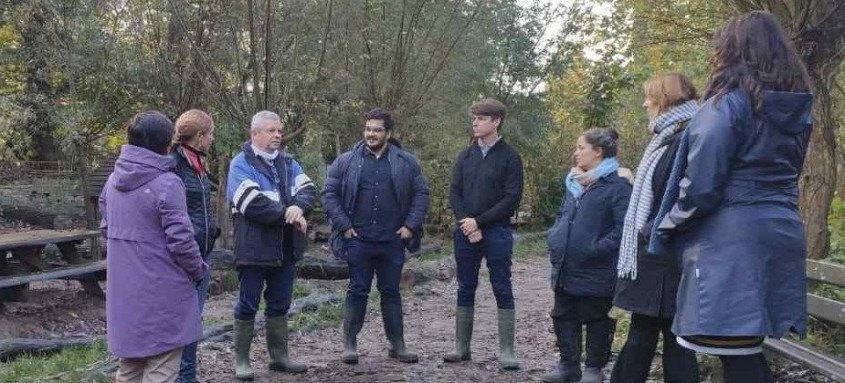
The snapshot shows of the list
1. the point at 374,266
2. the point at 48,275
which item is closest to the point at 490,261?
the point at 374,266

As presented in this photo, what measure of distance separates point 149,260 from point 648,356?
2.44 m

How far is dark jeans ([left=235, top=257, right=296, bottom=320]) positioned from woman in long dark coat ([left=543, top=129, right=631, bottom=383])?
1.78m

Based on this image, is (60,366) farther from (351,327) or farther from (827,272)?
(827,272)

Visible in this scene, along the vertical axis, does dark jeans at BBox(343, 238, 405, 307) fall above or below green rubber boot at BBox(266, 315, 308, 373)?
above

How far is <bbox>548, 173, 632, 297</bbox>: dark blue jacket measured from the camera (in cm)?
523

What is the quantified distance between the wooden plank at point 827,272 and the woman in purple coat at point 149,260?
3488mm

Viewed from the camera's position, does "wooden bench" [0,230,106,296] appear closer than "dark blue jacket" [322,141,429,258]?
No

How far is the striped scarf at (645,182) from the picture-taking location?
4.07 metres

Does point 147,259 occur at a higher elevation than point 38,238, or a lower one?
higher

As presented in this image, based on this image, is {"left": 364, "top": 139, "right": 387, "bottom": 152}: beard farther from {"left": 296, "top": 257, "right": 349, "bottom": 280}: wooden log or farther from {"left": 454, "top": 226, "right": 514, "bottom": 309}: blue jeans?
{"left": 296, "top": 257, "right": 349, "bottom": 280}: wooden log

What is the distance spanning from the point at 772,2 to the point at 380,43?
23.2 ft

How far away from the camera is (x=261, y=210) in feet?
18.1

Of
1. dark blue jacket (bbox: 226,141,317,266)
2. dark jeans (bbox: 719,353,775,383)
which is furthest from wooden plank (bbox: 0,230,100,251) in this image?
dark jeans (bbox: 719,353,775,383)

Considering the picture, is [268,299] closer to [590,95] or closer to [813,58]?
[813,58]
